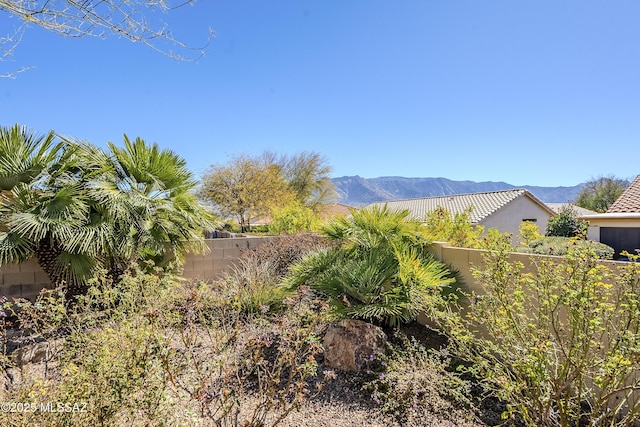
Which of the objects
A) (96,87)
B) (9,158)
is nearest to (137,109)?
(96,87)

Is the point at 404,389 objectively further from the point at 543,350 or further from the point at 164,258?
the point at 164,258

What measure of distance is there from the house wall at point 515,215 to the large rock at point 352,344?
776 inches

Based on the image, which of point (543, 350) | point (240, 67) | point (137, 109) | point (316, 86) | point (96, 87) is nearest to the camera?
point (543, 350)

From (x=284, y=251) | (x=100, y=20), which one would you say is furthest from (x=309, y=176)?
(x=100, y=20)

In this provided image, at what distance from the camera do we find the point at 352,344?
404cm

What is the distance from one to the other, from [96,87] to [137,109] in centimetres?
248

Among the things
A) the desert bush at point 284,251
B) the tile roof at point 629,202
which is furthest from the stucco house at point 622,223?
the desert bush at point 284,251

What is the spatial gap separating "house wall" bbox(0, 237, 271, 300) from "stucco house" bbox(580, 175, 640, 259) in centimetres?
1171

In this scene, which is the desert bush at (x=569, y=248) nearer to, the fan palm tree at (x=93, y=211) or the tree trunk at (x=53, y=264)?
the fan palm tree at (x=93, y=211)

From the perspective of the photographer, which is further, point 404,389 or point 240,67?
point 240,67

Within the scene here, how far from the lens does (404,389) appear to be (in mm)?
3447

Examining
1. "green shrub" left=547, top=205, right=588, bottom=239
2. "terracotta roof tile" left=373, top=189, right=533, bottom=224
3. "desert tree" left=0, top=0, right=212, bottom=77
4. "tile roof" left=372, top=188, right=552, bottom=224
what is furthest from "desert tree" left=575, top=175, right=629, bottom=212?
"desert tree" left=0, top=0, right=212, bottom=77

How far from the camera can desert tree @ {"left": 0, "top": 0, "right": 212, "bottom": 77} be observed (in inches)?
101

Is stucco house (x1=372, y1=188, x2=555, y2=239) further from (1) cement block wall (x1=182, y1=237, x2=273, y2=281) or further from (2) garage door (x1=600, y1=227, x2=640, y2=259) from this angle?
(1) cement block wall (x1=182, y1=237, x2=273, y2=281)
